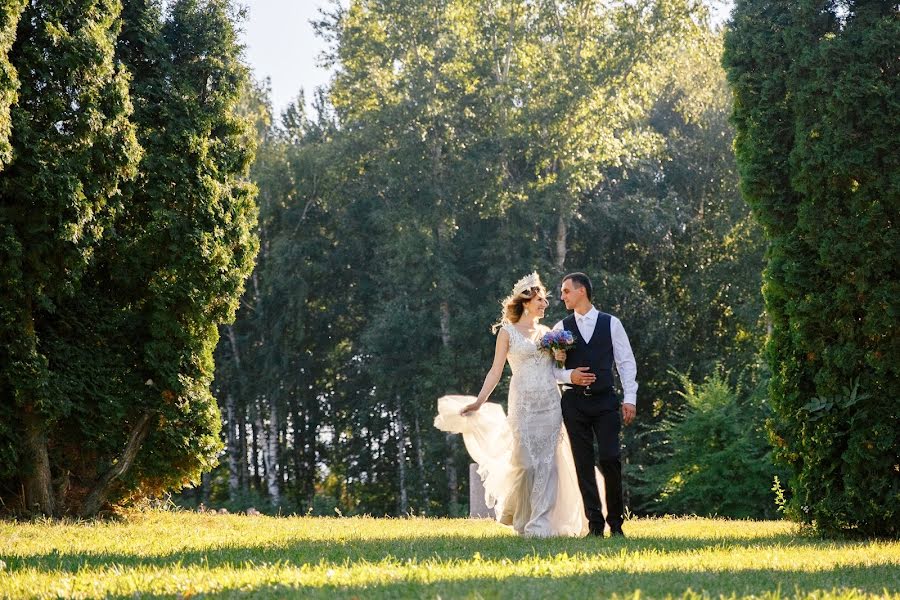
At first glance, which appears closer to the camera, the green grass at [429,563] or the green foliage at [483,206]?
the green grass at [429,563]

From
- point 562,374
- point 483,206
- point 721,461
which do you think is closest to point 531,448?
point 562,374

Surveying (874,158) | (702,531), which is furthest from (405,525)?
(874,158)

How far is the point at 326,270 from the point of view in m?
36.1

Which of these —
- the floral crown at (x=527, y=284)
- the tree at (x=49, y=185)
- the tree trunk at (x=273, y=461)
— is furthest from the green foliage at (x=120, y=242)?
the tree trunk at (x=273, y=461)

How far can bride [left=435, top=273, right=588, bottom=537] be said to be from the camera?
10797 millimetres

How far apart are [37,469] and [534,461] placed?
5986 millimetres

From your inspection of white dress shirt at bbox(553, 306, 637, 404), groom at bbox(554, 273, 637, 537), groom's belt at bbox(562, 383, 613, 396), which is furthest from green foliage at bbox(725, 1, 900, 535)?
groom's belt at bbox(562, 383, 613, 396)

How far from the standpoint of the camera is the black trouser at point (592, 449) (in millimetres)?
10336

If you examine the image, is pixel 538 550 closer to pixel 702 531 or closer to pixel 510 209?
pixel 702 531

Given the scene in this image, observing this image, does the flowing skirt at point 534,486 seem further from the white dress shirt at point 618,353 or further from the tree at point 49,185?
the tree at point 49,185

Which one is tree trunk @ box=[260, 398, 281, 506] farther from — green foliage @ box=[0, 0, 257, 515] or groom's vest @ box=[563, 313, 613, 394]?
groom's vest @ box=[563, 313, 613, 394]

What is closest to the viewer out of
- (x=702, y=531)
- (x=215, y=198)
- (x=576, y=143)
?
(x=702, y=531)

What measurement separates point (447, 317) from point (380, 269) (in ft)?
12.2

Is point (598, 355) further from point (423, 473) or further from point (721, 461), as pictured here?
point (423, 473)
